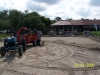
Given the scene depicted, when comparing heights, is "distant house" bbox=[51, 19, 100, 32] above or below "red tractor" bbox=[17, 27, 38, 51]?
above

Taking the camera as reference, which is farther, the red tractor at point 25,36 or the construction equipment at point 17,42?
the red tractor at point 25,36

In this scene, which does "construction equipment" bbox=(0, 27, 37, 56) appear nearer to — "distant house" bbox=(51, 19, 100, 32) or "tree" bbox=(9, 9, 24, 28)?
"distant house" bbox=(51, 19, 100, 32)

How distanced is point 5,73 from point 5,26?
50.4m

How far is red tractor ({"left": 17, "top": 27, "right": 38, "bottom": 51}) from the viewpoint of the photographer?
49.6 ft

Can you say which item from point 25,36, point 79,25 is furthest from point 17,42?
point 79,25

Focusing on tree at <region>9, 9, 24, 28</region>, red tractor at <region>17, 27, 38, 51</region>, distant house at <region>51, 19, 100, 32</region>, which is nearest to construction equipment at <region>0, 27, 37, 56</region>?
red tractor at <region>17, 27, 38, 51</region>

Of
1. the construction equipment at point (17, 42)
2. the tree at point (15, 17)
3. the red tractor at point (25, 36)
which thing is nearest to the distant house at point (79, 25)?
the tree at point (15, 17)

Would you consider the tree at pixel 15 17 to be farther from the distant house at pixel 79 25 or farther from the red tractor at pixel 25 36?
the red tractor at pixel 25 36

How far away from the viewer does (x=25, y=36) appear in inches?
667

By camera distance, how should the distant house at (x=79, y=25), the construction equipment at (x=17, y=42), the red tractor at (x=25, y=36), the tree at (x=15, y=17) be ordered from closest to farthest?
1. the construction equipment at (x=17, y=42)
2. the red tractor at (x=25, y=36)
3. the distant house at (x=79, y=25)
4. the tree at (x=15, y=17)

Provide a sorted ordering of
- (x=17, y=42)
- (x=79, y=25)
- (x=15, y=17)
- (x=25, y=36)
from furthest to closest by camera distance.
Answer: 1. (x=15, y=17)
2. (x=79, y=25)
3. (x=25, y=36)
4. (x=17, y=42)

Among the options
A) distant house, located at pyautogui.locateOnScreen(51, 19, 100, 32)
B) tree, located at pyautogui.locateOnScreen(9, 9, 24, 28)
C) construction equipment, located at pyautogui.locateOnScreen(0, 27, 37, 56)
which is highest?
tree, located at pyautogui.locateOnScreen(9, 9, 24, 28)

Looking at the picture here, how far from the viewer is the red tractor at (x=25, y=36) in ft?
49.6

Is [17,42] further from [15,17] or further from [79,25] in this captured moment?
[15,17]
